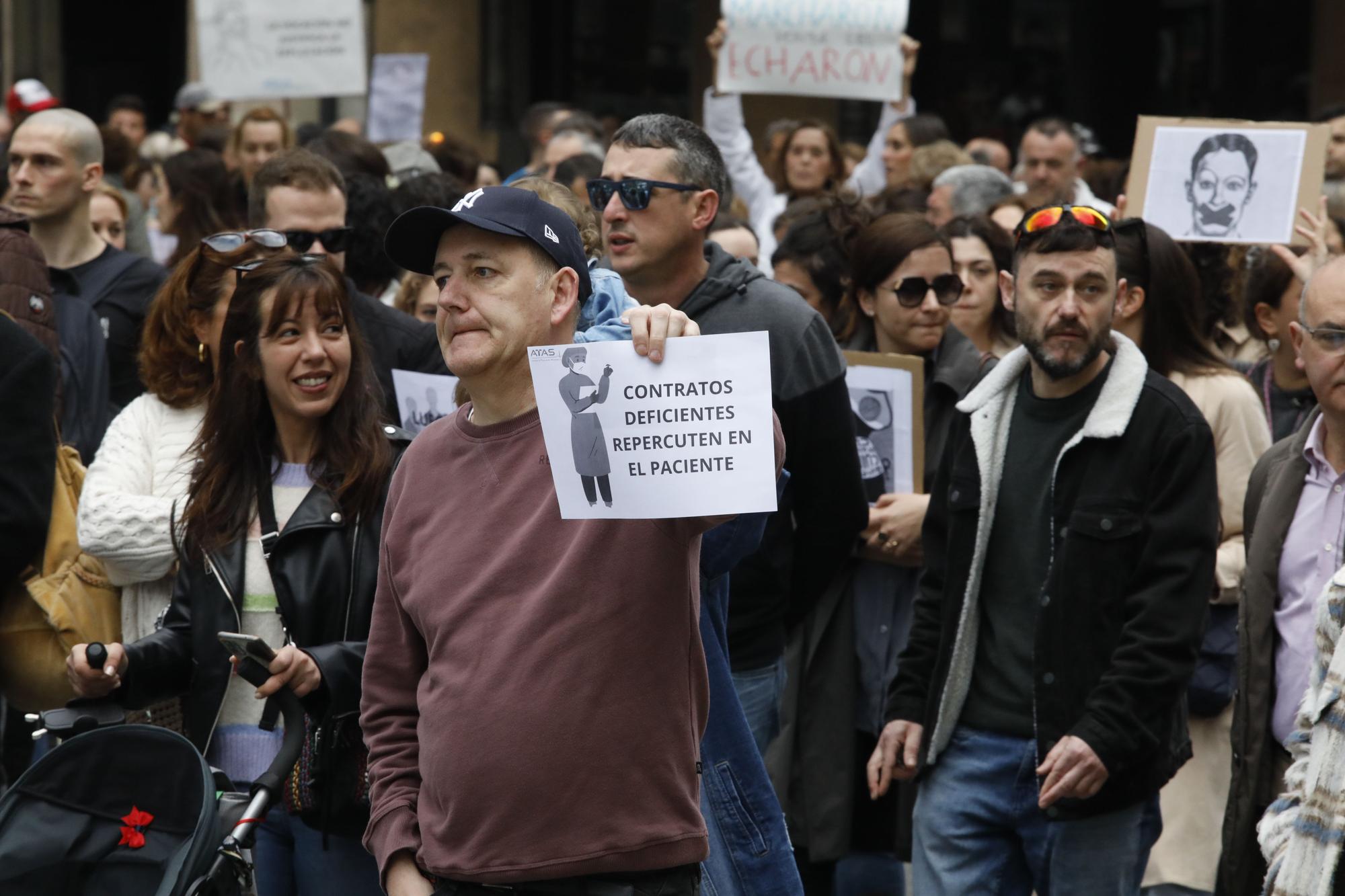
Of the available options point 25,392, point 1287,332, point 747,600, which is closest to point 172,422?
point 25,392

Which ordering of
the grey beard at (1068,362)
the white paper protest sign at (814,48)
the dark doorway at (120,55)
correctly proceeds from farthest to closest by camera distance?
the dark doorway at (120,55) < the white paper protest sign at (814,48) < the grey beard at (1068,362)

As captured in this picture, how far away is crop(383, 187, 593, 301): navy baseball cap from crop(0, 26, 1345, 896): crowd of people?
1cm

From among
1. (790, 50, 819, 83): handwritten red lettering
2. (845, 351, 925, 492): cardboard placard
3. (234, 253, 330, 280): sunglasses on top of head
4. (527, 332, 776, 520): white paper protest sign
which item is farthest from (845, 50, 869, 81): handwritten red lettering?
(527, 332, 776, 520): white paper protest sign

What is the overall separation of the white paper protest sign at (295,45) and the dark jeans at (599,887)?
854 cm

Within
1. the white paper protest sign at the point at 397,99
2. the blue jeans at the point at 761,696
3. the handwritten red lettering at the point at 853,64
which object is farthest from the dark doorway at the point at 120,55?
the blue jeans at the point at 761,696

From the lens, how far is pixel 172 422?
461 cm

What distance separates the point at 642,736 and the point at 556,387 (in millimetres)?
610

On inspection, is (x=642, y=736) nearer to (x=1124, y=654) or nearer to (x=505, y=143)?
(x=1124, y=654)

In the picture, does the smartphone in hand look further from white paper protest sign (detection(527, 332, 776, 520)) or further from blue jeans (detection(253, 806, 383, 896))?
white paper protest sign (detection(527, 332, 776, 520))

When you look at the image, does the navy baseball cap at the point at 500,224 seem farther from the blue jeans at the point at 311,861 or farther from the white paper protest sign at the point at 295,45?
the white paper protest sign at the point at 295,45

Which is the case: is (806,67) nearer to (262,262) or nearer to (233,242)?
(233,242)

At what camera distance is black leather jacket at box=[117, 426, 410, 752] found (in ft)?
13.1

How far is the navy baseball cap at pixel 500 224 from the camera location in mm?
3188

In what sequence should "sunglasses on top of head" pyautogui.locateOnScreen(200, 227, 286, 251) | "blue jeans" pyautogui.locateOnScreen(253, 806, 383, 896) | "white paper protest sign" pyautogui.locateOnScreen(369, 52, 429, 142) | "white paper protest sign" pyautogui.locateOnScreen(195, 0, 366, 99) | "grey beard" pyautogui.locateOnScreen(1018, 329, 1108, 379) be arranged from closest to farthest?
"blue jeans" pyautogui.locateOnScreen(253, 806, 383, 896)
"grey beard" pyautogui.locateOnScreen(1018, 329, 1108, 379)
"sunglasses on top of head" pyautogui.locateOnScreen(200, 227, 286, 251)
"white paper protest sign" pyautogui.locateOnScreen(195, 0, 366, 99)
"white paper protest sign" pyautogui.locateOnScreen(369, 52, 429, 142)
